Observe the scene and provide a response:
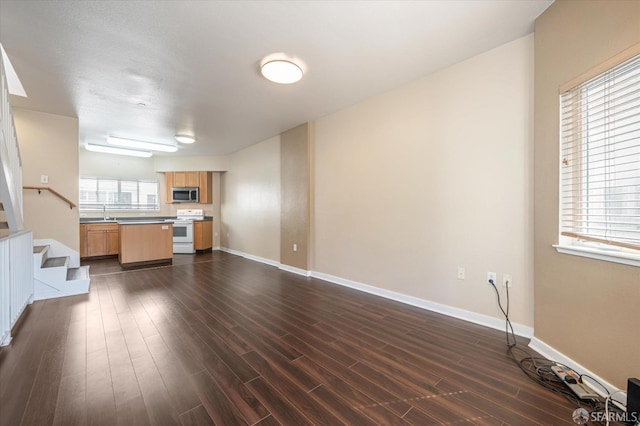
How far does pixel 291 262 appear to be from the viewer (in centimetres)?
470

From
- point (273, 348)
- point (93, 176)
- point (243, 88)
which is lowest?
point (273, 348)

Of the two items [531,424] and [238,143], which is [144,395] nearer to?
[531,424]

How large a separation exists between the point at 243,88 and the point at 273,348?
2.93 metres

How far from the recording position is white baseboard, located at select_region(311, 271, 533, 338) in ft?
7.29

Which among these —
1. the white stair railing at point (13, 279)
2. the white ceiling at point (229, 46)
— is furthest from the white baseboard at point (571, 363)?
the white stair railing at point (13, 279)

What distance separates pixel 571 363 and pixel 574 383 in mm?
228

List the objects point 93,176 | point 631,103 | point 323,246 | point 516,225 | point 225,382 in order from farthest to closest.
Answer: point 93,176 < point 323,246 < point 516,225 < point 225,382 < point 631,103

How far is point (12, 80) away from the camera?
2980 mm

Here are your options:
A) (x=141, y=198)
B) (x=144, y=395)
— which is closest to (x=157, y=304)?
(x=144, y=395)

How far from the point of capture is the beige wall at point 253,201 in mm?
5273

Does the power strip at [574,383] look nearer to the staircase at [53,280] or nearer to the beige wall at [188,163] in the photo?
the staircase at [53,280]

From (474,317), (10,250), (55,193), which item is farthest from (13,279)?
(474,317)

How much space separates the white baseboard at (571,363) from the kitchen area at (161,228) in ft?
19.6
